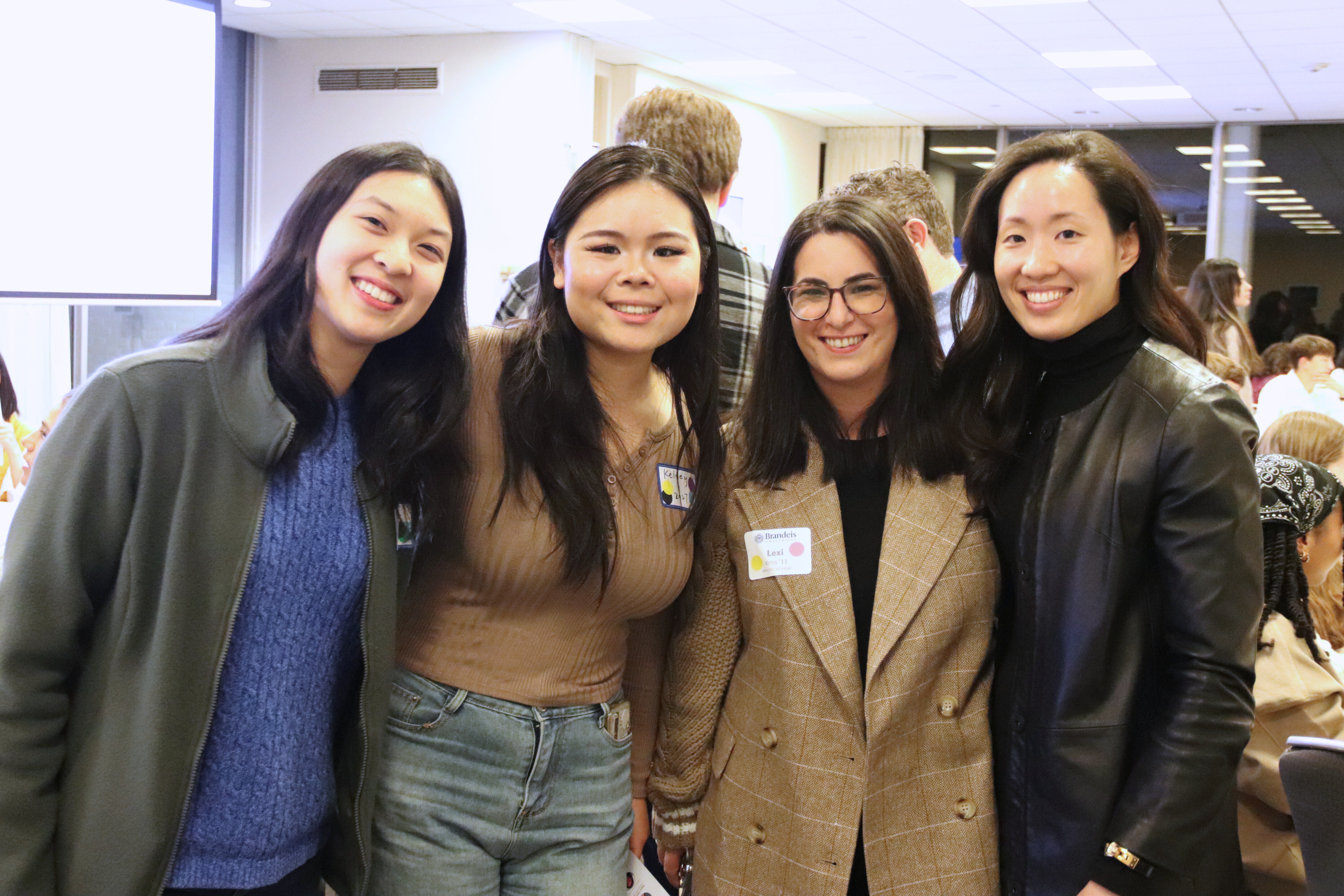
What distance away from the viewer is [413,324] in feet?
5.18

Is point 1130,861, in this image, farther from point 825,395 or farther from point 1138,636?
point 825,395

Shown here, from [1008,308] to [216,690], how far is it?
1.30 m

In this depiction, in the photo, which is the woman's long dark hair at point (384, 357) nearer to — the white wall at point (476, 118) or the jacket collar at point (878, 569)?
the jacket collar at point (878, 569)

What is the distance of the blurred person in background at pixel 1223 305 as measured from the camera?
5984mm

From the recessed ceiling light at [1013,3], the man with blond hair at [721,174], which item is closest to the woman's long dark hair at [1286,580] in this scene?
the man with blond hair at [721,174]

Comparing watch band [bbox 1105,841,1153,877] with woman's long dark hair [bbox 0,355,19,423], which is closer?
watch band [bbox 1105,841,1153,877]

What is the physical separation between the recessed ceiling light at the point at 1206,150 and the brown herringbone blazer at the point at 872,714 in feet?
41.9

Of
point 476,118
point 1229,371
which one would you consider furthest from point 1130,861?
point 476,118

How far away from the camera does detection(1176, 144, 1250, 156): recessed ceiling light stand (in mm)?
12672

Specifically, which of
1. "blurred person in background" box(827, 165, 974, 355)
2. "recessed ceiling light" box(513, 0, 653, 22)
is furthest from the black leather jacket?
"recessed ceiling light" box(513, 0, 653, 22)

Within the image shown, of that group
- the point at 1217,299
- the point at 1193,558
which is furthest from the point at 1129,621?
the point at 1217,299

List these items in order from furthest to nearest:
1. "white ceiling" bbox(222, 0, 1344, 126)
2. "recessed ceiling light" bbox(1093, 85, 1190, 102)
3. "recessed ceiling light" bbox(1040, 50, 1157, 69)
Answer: "recessed ceiling light" bbox(1093, 85, 1190, 102) < "recessed ceiling light" bbox(1040, 50, 1157, 69) < "white ceiling" bbox(222, 0, 1344, 126)

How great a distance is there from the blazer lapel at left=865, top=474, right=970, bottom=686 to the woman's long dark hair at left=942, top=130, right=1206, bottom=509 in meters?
0.05

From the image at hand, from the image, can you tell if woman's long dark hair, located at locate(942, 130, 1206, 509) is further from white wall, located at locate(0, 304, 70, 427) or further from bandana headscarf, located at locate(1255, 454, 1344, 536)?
white wall, located at locate(0, 304, 70, 427)
